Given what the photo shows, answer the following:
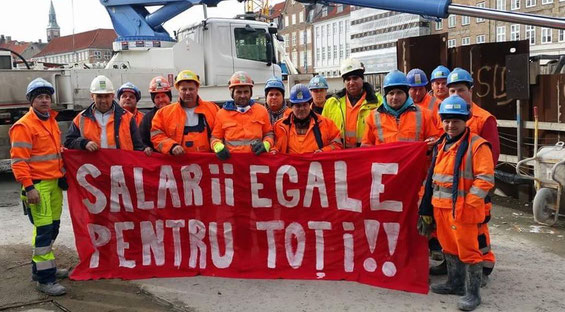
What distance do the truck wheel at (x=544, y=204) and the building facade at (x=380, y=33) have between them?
27342 millimetres

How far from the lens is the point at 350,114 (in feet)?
18.3

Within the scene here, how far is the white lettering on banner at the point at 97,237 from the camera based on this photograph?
211 inches

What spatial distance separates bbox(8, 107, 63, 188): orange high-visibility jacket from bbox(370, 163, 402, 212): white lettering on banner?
296 cm

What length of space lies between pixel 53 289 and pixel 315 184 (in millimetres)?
2587

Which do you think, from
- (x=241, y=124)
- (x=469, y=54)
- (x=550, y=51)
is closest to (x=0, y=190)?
(x=241, y=124)

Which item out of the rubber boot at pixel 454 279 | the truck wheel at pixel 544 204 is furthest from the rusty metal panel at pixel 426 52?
the rubber boot at pixel 454 279

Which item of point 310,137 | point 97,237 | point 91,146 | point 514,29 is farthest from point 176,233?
point 514,29

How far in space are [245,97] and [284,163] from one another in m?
0.77

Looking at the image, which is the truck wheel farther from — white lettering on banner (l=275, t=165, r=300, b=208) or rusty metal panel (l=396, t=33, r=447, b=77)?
rusty metal panel (l=396, t=33, r=447, b=77)

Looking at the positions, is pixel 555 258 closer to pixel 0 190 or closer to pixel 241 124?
pixel 241 124

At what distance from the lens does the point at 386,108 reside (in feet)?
16.4

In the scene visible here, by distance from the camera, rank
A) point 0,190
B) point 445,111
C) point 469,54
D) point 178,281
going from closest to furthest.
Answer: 1. point 445,111
2. point 178,281
3. point 469,54
4. point 0,190

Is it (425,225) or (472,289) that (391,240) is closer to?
(425,225)

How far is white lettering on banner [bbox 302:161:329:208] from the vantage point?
16.8 feet
